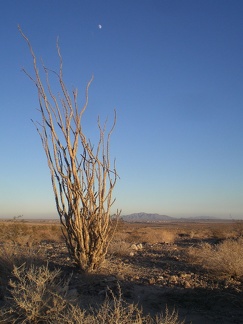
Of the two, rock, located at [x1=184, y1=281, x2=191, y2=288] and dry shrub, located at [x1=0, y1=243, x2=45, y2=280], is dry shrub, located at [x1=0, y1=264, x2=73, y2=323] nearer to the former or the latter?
rock, located at [x1=184, y1=281, x2=191, y2=288]

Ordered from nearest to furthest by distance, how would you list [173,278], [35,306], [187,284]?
[35,306], [187,284], [173,278]

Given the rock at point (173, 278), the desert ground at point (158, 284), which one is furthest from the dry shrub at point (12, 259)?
the rock at point (173, 278)

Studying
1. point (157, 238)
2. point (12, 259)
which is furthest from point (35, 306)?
point (157, 238)

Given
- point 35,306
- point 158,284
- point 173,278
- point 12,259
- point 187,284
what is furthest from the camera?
point 12,259

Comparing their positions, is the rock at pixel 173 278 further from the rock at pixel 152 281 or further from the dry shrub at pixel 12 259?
the dry shrub at pixel 12 259

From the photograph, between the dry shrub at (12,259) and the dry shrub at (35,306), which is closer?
the dry shrub at (35,306)

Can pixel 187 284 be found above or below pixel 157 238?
below

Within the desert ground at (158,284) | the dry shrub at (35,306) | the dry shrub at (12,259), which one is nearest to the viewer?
the dry shrub at (35,306)

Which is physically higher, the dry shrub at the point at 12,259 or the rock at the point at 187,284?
the dry shrub at the point at 12,259

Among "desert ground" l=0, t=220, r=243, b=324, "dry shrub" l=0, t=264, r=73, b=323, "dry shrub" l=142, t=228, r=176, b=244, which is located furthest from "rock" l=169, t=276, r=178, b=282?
"dry shrub" l=142, t=228, r=176, b=244

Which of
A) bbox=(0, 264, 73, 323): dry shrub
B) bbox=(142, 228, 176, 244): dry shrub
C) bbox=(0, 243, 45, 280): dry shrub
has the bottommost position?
bbox=(0, 264, 73, 323): dry shrub

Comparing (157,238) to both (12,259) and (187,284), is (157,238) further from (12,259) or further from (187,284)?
(187,284)

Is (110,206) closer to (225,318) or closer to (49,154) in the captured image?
(49,154)

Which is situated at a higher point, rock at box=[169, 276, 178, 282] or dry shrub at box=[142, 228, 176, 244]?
dry shrub at box=[142, 228, 176, 244]
